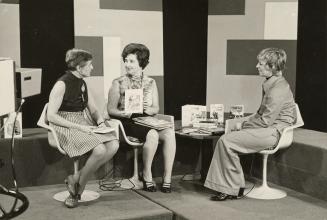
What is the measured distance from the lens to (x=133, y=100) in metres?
4.96

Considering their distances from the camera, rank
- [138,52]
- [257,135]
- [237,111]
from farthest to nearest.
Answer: [237,111]
[138,52]
[257,135]

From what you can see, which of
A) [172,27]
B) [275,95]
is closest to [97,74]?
[172,27]

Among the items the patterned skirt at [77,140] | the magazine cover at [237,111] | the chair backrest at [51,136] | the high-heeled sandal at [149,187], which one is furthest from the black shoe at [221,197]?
the chair backrest at [51,136]

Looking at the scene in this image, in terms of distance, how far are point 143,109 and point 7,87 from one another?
9.18 feet

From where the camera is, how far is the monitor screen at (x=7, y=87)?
232cm

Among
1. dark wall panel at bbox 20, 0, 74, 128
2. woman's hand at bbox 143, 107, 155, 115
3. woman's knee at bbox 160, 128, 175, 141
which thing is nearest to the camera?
woman's knee at bbox 160, 128, 175, 141

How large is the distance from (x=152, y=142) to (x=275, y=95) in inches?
46.7

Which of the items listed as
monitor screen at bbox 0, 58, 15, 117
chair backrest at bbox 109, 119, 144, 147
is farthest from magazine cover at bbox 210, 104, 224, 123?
monitor screen at bbox 0, 58, 15, 117

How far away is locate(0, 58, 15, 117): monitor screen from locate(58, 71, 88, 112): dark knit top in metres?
2.04

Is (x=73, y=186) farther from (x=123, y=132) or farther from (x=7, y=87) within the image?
(x=7, y=87)

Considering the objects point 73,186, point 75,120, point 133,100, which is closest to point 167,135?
point 133,100

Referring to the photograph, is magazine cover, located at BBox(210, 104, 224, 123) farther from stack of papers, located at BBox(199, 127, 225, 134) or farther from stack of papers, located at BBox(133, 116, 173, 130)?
stack of papers, located at BBox(133, 116, 173, 130)

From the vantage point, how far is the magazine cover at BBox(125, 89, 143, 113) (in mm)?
4918

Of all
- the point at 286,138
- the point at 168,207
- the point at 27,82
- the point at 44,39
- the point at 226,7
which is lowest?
the point at 168,207
